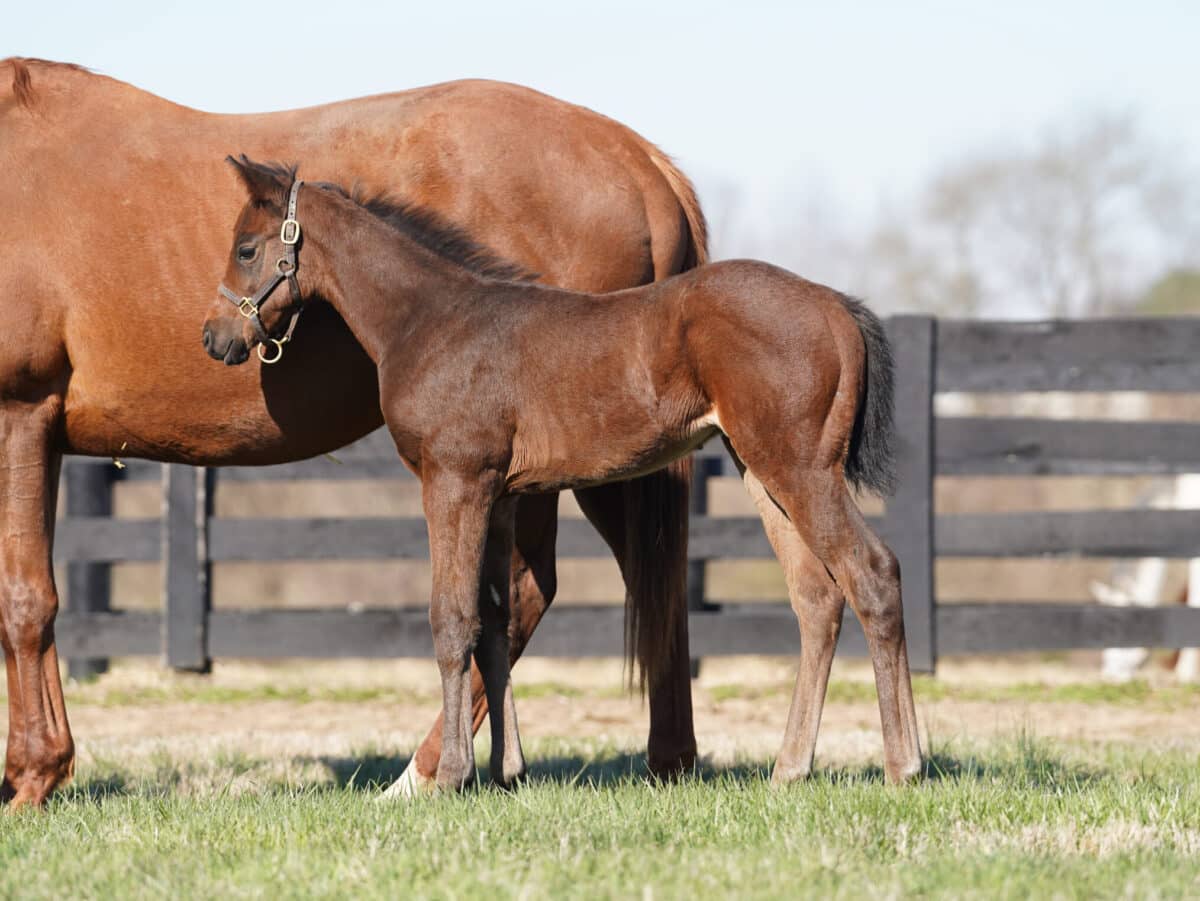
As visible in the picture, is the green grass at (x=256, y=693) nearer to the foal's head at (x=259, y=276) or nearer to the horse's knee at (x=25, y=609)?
the horse's knee at (x=25, y=609)

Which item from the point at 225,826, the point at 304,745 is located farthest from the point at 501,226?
the point at 304,745

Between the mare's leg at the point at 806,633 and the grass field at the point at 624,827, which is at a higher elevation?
the mare's leg at the point at 806,633

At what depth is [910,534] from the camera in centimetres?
865

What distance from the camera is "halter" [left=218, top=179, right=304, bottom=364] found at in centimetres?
446

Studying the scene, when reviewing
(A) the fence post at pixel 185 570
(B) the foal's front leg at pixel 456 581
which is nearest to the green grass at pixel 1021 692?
(A) the fence post at pixel 185 570

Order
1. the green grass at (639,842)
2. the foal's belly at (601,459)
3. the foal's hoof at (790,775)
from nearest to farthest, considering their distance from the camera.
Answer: the green grass at (639,842), the foal's belly at (601,459), the foal's hoof at (790,775)

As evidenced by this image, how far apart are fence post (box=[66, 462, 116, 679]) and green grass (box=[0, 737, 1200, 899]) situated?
474 cm

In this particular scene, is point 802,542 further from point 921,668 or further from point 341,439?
point 921,668

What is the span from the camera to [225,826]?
12.5 feet

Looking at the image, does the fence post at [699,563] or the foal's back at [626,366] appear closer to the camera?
the foal's back at [626,366]

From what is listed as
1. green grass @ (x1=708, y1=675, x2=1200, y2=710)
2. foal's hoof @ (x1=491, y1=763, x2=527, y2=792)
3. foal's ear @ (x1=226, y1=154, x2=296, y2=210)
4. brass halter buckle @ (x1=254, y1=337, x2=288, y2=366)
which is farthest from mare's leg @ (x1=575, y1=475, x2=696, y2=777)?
Answer: green grass @ (x1=708, y1=675, x2=1200, y2=710)

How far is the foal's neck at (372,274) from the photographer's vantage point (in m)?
4.53

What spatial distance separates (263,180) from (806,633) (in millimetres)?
2165

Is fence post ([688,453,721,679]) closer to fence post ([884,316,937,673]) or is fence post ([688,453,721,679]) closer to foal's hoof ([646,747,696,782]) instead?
fence post ([884,316,937,673])
